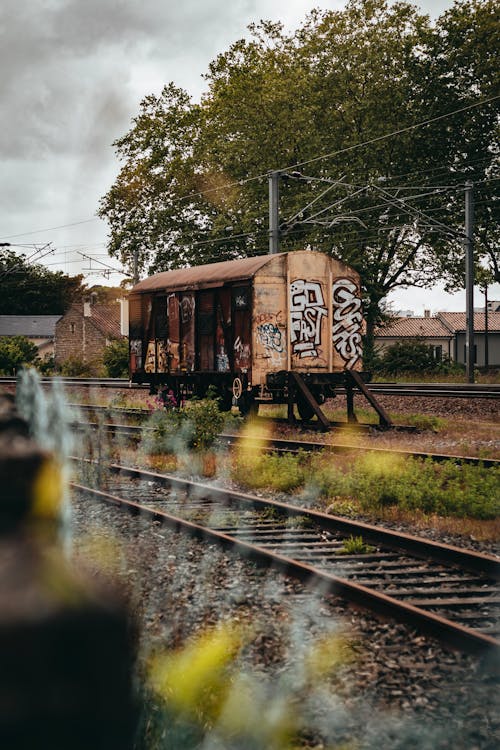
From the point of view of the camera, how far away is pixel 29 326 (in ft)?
282

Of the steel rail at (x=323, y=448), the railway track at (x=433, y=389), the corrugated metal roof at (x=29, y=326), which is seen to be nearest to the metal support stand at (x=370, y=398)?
the steel rail at (x=323, y=448)

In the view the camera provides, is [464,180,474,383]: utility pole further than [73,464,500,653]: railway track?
Yes

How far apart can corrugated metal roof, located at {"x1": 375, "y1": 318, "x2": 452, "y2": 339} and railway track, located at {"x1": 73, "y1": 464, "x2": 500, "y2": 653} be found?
6939cm

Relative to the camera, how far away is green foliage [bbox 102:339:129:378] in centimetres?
4150

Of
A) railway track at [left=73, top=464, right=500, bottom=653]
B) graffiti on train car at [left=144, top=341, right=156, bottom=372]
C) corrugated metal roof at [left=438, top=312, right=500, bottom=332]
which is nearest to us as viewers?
railway track at [left=73, top=464, right=500, bottom=653]

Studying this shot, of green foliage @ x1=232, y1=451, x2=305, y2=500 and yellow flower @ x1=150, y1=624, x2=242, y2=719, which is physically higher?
green foliage @ x1=232, y1=451, x2=305, y2=500

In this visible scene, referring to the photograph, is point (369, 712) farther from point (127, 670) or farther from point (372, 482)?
point (372, 482)

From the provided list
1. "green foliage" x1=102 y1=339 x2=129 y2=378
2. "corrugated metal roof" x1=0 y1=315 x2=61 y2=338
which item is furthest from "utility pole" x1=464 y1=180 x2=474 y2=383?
"corrugated metal roof" x1=0 y1=315 x2=61 y2=338

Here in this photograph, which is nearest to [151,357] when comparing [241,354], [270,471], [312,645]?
[241,354]

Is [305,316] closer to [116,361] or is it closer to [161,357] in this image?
[161,357]

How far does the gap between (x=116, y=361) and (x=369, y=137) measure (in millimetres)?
16486

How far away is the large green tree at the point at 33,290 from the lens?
3730 inches

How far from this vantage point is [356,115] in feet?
129

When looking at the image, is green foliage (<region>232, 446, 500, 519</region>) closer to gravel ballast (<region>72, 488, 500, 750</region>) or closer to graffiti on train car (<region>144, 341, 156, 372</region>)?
gravel ballast (<region>72, 488, 500, 750</region>)
